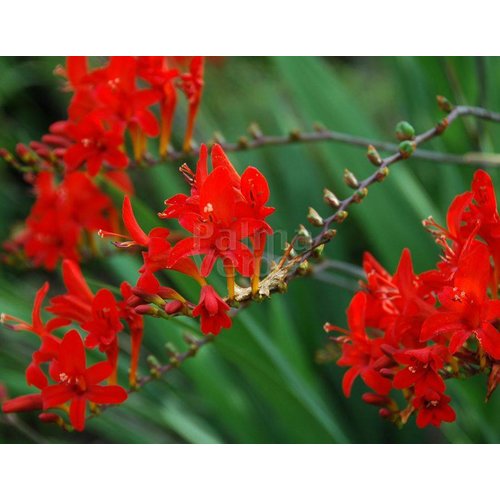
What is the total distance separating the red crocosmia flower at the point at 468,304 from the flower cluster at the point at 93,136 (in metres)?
0.74

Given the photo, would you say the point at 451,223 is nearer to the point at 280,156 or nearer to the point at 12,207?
the point at 280,156

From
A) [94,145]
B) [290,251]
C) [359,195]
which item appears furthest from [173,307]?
[94,145]

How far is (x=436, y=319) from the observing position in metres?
0.93

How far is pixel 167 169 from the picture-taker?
221 centimetres

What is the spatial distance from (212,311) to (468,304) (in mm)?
327

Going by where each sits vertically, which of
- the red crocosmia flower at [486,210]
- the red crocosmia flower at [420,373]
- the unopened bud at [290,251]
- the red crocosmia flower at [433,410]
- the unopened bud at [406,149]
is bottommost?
the red crocosmia flower at [433,410]

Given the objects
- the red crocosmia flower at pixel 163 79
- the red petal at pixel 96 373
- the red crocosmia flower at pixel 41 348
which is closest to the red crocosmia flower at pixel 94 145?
the red crocosmia flower at pixel 163 79

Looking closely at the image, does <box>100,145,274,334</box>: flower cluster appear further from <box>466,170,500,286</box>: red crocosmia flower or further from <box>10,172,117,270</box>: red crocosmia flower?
<box>10,172,117,270</box>: red crocosmia flower

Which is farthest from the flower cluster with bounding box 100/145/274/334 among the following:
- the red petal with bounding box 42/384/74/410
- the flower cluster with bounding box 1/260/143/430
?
the red petal with bounding box 42/384/74/410

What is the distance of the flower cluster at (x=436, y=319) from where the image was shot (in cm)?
92

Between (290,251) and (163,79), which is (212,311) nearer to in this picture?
(290,251)

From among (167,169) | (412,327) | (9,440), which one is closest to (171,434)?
(9,440)

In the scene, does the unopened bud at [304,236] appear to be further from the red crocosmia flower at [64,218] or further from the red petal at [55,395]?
the red crocosmia flower at [64,218]

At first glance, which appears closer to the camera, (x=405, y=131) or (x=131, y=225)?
(x=131, y=225)
